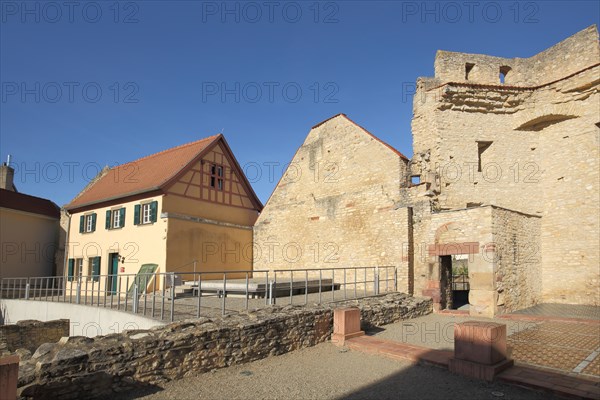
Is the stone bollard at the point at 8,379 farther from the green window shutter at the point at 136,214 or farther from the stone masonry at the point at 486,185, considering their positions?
the green window shutter at the point at 136,214

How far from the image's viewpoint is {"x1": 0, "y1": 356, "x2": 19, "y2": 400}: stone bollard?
451 cm

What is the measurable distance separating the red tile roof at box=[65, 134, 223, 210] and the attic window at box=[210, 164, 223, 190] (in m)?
1.18

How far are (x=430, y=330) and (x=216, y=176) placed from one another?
494 inches

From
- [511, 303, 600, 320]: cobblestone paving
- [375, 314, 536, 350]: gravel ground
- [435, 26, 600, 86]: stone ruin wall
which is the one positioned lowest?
[375, 314, 536, 350]: gravel ground

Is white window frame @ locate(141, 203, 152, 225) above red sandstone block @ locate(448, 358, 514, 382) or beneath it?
above

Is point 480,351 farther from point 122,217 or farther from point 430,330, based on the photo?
point 122,217

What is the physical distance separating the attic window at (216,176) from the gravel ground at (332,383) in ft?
41.2

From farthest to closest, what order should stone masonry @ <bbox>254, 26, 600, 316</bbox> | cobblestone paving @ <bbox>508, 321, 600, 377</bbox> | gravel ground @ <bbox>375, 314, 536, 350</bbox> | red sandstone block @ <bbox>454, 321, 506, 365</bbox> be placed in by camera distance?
1. stone masonry @ <bbox>254, 26, 600, 316</bbox>
2. gravel ground @ <bbox>375, 314, 536, 350</bbox>
3. cobblestone paving @ <bbox>508, 321, 600, 377</bbox>
4. red sandstone block @ <bbox>454, 321, 506, 365</bbox>

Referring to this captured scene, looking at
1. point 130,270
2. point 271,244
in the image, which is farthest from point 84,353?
point 271,244

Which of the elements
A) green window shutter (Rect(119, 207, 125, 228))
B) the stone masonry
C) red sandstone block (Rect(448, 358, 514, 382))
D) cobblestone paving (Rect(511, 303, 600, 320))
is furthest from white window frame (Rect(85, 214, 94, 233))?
cobblestone paving (Rect(511, 303, 600, 320))

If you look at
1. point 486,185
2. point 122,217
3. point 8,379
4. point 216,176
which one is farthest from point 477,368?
point 122,217

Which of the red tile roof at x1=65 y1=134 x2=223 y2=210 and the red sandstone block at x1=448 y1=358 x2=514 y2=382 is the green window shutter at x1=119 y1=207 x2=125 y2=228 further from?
the red sandstone block at x1=448 y1=358 x2=514 y2=382

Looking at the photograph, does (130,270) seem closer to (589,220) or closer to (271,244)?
(271,244)

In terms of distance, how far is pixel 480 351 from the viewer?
626 centimetres
